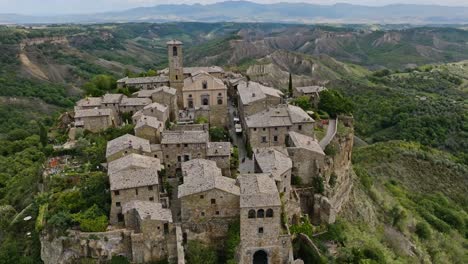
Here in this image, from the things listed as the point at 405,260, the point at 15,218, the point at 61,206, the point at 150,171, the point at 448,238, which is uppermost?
the point at 150,171

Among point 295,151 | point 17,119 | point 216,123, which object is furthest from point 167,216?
point 17,119

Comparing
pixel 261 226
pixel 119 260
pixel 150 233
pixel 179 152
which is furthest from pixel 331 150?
pixel 119 260

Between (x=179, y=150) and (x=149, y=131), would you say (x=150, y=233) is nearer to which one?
(x=179, y=150)

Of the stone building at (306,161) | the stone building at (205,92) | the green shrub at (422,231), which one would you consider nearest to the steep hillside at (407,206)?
the green shrub at (422,231)

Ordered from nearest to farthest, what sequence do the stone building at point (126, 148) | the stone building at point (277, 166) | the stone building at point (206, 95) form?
the stone building at point (277, 166) → the stone building at point (126, 148) → the stone building at point (206, 95)

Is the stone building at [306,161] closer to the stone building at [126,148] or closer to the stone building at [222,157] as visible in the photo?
the stone building at [222,157]

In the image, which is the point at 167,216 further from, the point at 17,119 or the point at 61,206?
the point at 17,119

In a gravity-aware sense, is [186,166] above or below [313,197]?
above
